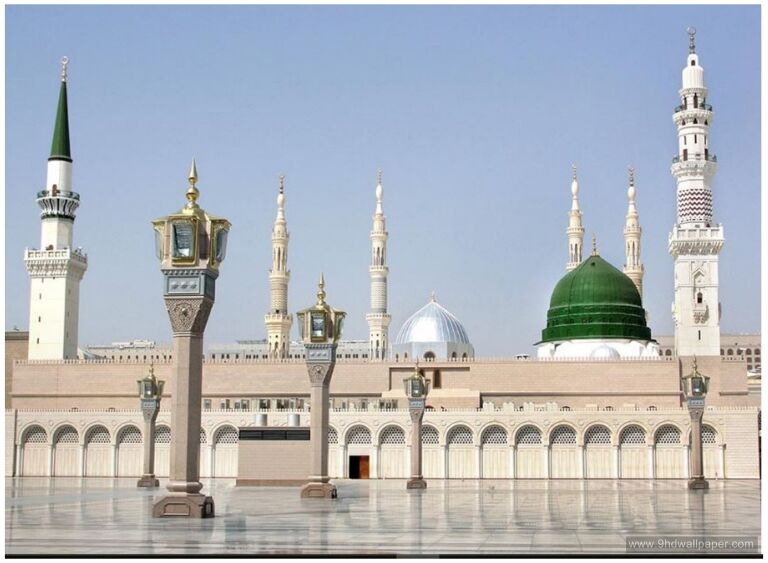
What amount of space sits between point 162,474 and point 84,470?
3109mm

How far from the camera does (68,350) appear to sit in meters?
49.1

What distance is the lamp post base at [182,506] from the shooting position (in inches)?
556

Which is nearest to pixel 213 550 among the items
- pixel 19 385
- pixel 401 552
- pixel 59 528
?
pixel 401 552

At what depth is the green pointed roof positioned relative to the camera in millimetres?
50125

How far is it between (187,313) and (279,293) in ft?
130

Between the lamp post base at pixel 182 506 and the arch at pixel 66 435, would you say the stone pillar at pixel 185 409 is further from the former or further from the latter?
the arch at pixel 66 435

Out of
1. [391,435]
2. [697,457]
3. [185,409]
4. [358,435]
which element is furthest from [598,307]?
[185,409]

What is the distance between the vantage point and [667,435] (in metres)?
38.2

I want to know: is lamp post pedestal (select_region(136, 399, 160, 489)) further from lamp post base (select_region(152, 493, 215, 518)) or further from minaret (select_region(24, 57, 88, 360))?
minaret (select_region(24, 57, 88, 360))

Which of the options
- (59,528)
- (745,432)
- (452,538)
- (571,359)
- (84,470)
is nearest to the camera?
(452,538)

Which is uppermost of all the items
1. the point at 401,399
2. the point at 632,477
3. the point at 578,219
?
the point at 578,219

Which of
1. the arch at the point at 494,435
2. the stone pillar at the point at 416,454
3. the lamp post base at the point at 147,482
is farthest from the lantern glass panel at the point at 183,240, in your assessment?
the arch at the point at 494,435

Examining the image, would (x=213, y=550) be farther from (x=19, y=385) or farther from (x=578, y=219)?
(x=578, y=219)

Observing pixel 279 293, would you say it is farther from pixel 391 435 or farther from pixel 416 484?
pixel 416 484
